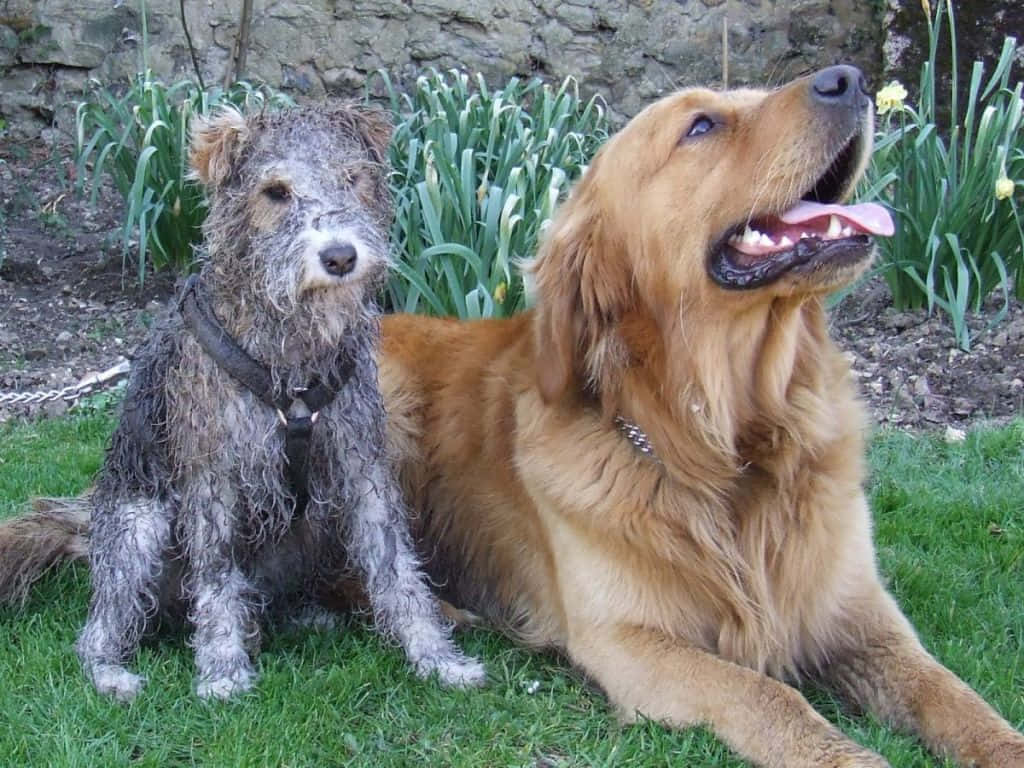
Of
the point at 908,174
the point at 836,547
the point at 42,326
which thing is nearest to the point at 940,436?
the point at 908,174

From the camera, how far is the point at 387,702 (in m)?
3.30

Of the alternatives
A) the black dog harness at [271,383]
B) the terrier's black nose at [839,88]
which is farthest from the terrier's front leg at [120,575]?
the terrier's black nose at [839,88]

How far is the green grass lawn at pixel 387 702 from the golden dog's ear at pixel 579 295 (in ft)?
2.91

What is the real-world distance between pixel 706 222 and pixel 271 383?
1.22 meters

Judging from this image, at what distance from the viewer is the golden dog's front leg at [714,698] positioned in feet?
9.18

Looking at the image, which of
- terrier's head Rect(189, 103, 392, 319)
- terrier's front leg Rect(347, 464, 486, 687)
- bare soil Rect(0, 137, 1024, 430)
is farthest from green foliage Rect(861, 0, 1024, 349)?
terrier's head Rect(189, 103, 392, 319)

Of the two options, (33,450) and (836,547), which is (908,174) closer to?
(836,547)

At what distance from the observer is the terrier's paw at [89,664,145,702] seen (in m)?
3.27

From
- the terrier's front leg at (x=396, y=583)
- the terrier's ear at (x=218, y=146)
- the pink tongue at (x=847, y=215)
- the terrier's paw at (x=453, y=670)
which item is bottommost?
the terrier's paw at (x=453, y=670)

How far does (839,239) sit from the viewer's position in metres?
2.94

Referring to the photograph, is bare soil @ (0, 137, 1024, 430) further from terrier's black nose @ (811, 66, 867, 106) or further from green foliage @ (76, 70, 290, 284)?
terrier's black nose @ (811, 66, 867, 106)

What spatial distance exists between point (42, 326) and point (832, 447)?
185 inches

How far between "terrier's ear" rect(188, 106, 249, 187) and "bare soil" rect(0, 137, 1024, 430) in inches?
125

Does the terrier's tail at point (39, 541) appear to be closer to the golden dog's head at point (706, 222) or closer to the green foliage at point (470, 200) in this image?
the golden dog's head at point (706, 222)
